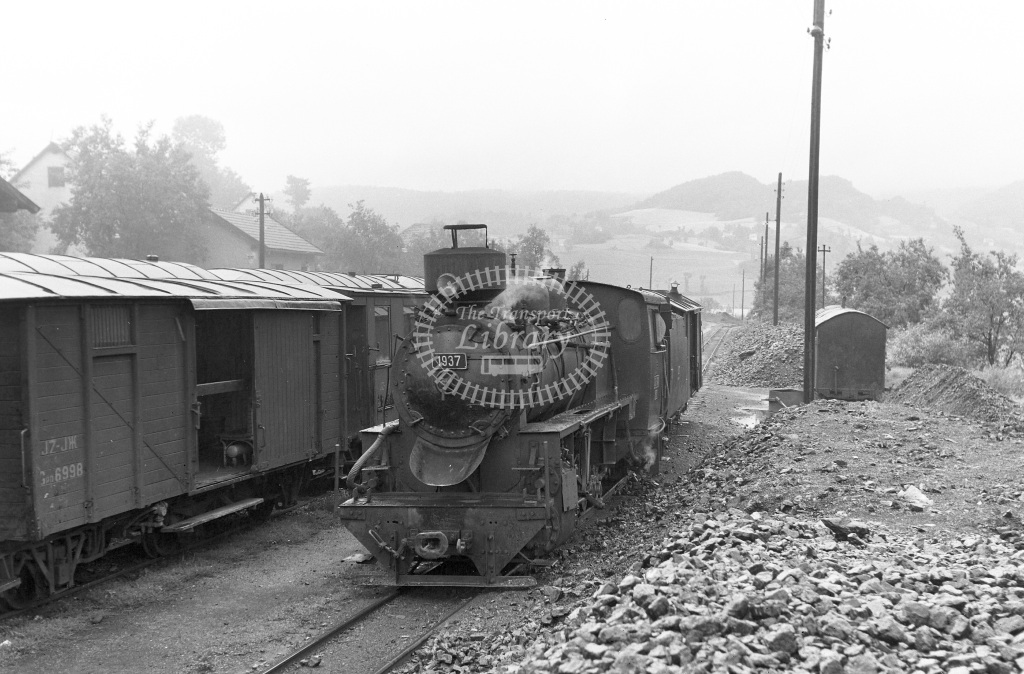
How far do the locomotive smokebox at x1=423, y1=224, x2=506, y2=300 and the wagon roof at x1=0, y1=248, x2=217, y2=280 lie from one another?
135 inches

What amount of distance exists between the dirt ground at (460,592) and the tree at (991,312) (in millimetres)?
12116

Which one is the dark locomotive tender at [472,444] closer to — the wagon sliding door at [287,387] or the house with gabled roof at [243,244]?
the wagon sliding door at [287,387]

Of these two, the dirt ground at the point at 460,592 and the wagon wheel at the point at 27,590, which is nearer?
the dirt ground at the point at 460,592

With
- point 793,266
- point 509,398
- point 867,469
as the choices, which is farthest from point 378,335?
point 793,266


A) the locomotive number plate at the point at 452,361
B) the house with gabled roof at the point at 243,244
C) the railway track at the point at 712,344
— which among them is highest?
the house with gabled roof at the point at 243,244

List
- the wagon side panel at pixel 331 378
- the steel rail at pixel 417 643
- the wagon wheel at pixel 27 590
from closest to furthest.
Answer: the steel rail at pixel 417 643, the wagon wheel at pixel 27 590, the wagon side panel at pixel 331 378

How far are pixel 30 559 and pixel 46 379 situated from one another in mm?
1603

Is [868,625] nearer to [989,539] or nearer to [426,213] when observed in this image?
[989,539]

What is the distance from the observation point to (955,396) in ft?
55.5

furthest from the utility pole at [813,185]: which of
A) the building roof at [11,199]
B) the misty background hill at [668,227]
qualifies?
the misty background hill at [668,227]

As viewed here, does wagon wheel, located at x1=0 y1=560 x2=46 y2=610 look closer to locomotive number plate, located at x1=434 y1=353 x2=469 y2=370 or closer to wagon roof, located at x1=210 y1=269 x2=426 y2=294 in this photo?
locomotive number plate, located at x1=434 y1=353 x2=469 y2=370

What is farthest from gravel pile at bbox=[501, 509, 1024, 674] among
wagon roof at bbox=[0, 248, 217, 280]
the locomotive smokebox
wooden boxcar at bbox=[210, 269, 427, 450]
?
wagon roof at bbox=[0, 248, 217, 280]

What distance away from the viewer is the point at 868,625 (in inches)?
208

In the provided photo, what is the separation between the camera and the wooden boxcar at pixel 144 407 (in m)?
7.19
